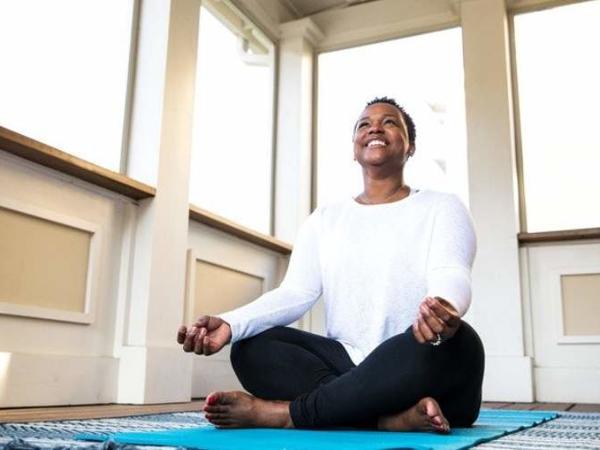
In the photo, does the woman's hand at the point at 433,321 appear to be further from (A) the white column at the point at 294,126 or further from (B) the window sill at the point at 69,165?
(A) the white column at the point at 294,126

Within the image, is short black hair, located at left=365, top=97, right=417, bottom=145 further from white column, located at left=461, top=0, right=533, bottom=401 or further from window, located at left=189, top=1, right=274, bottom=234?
white column, located at left=461, top=0, right=533, bottom=401

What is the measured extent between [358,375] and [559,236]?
2441 millimetres

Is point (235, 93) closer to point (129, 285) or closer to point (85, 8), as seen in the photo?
point (85, 8)

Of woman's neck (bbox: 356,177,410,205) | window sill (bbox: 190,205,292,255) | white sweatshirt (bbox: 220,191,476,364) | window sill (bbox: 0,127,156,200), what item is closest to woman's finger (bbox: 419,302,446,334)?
white sweatshirt (bbox: 220,191,476,364)

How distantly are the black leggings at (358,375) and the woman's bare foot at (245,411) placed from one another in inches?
1.2

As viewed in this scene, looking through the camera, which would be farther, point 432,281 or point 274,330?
point 274,330

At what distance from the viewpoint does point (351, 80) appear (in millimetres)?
4297

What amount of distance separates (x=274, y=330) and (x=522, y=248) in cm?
237

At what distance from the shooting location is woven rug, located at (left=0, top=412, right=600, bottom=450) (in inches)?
43.7

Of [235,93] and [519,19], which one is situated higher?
[519,19]

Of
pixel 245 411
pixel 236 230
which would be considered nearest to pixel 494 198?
pixel 236 230

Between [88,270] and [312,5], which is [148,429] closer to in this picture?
[88,270]

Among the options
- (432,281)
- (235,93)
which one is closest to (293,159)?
(235,93)

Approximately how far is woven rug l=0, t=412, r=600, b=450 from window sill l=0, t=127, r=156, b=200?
90 centimetres
